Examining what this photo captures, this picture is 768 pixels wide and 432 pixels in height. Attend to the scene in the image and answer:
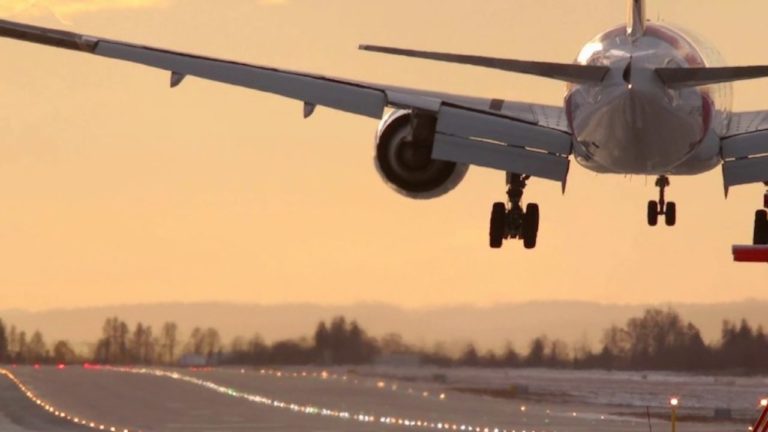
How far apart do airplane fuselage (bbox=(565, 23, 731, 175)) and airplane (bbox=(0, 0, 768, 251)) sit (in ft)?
0.12

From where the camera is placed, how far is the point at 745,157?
5122 cm

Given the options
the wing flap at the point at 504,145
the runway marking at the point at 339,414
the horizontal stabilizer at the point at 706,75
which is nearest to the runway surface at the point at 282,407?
the runway marking at the point at 339,414

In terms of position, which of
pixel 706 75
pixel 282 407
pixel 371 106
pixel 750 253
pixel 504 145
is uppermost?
pixel 371 106

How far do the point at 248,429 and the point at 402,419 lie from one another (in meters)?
7.66

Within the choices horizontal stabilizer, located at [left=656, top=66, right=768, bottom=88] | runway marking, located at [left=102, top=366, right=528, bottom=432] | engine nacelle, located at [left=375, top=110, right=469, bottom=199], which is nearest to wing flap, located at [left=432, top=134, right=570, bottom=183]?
horizontal stabilizer, located at [left=656, top=66, right=768, bottom=88]

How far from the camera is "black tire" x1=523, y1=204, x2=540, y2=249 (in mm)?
56969

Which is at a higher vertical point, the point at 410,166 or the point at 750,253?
the point at 410,166

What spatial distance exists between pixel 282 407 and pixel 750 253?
76370 millimetres

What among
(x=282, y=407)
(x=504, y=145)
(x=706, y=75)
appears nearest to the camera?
(x=706, y=75)

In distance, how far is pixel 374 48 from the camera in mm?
45812

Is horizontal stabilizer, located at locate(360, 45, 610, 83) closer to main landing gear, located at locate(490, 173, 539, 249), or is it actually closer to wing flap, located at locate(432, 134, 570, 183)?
wing flap, located at locate(432, 134, 570, 183)

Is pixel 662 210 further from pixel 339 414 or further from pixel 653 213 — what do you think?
pixel 339 414

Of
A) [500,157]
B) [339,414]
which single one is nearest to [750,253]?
[500,157]

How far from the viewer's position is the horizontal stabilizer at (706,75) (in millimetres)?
45156
